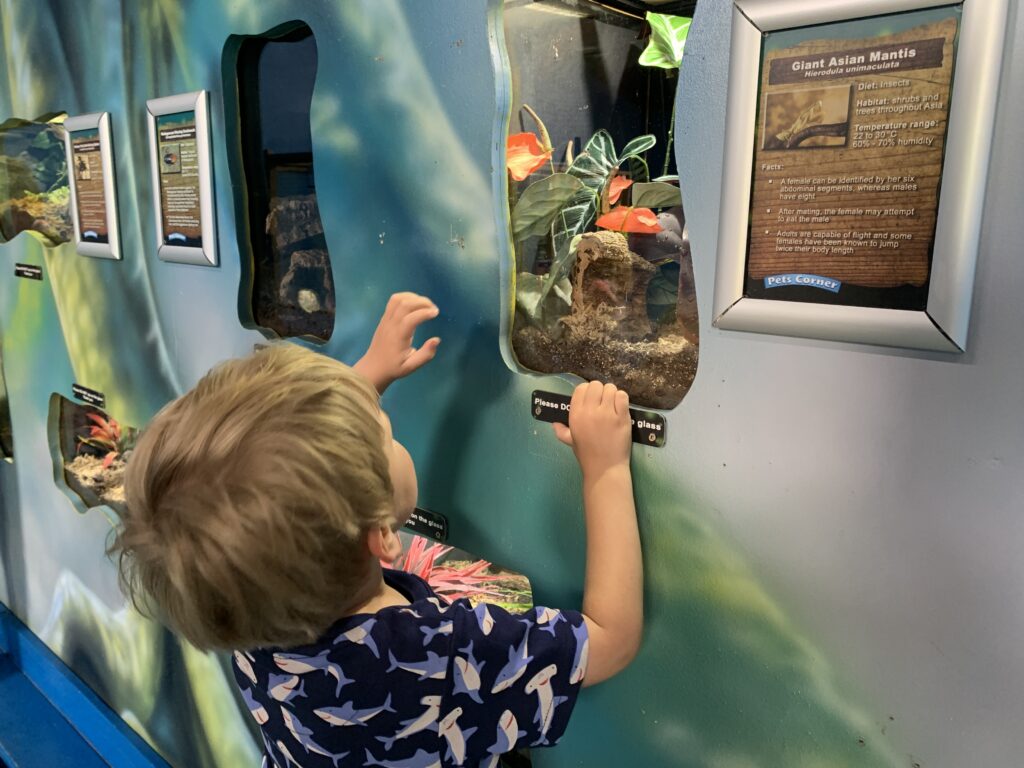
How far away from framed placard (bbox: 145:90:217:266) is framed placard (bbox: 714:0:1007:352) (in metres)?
0.93

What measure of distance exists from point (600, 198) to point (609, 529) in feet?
1.15

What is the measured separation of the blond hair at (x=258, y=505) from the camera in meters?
0.69

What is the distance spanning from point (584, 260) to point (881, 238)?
0.33m

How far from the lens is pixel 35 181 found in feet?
6.20

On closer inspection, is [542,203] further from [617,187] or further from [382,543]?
[382,543]

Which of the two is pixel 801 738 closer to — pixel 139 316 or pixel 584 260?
pixel 584 260

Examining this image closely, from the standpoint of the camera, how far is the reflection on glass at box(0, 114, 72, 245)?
5.88 feet

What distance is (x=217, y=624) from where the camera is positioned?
0.73m

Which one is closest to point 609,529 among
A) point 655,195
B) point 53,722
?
point 655,195

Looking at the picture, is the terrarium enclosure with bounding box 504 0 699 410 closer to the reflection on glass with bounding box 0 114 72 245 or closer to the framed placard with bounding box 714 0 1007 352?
the framed placard with bounding box 714 0 1007 352

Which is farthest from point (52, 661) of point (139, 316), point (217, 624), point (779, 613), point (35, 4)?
point (779, 613)

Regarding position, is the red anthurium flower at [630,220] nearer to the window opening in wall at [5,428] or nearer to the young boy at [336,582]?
the young boy at [336,582]

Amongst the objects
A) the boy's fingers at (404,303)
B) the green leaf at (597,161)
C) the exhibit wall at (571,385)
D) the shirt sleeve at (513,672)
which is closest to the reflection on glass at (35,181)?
the exhibit wall at (571,385)

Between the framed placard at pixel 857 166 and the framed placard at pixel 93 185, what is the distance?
4.25 ft
